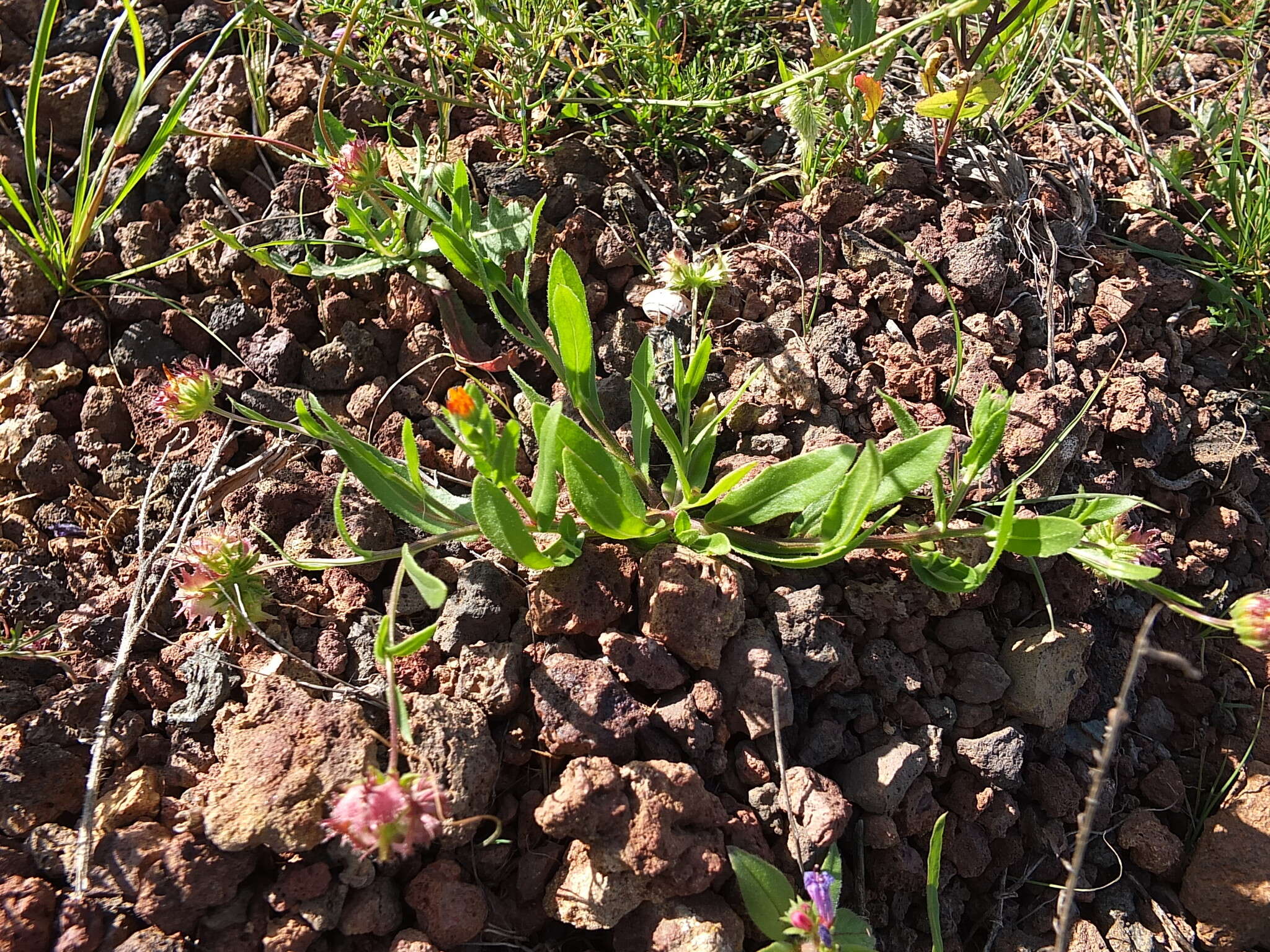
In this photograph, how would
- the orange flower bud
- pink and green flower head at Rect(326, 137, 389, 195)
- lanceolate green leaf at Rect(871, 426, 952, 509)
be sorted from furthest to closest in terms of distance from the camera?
pink and green flower head at Rect(326, 137, 389, 195) < lanceolate green leaf at Rect(871, 426, 952, 509) < the orange flower bud

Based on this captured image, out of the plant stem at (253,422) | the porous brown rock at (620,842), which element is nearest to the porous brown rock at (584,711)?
the porous brown rock at (620,842)

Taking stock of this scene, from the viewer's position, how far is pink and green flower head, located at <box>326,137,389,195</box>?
6.32ft

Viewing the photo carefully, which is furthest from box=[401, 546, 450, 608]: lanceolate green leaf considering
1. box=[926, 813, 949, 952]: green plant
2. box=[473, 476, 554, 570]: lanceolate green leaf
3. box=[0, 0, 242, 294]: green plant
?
box=[0, 0, 242, 294]: green plant

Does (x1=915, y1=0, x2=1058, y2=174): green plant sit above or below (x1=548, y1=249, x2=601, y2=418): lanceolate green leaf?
above

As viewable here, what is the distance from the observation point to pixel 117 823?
5.11ft

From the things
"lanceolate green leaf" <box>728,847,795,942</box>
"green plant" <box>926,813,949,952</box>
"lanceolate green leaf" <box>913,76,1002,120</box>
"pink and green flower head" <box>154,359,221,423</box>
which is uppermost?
"lanceolate green leaf" <box>913,76,1002,120</box>

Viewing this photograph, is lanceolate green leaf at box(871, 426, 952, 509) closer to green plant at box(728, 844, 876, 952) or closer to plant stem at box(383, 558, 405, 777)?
green plant at box(728, 844, 876, 952)

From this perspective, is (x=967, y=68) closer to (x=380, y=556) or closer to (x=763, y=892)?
(x=380, y=556)

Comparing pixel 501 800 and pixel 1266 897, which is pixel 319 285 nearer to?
pixel 501 800

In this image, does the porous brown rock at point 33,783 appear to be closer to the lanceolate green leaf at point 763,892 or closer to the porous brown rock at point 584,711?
the porous brown rock at point 584,711

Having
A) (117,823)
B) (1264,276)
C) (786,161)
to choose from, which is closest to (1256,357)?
(1264,276)

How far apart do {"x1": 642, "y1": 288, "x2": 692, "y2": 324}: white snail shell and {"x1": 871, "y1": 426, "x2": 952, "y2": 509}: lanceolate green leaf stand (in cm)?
67

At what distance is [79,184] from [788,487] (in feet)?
5.95

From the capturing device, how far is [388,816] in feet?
4.40
